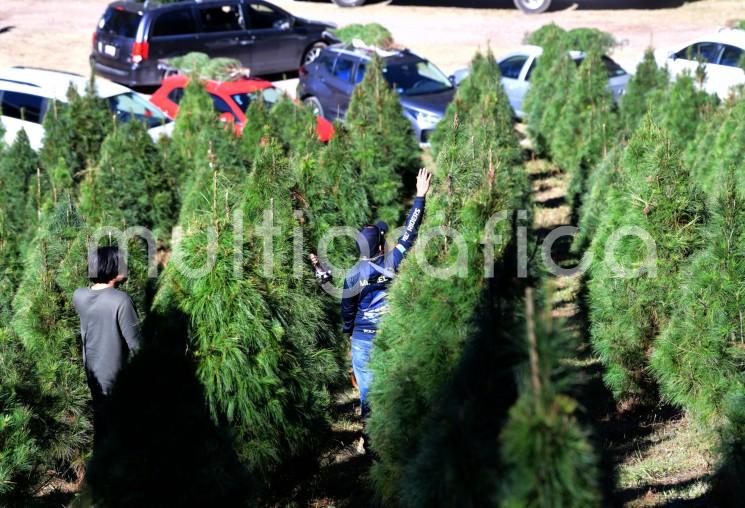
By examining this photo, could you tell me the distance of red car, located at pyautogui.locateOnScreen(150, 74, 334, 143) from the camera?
13688mm

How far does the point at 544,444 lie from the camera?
2.59m

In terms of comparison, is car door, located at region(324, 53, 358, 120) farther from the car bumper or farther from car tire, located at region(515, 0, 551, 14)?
car tire, located at region(515, 0, 551, 14)

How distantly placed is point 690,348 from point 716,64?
12758mm

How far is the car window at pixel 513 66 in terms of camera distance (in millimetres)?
18031

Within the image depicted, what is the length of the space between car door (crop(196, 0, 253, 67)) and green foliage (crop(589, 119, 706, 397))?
1361 centimetres

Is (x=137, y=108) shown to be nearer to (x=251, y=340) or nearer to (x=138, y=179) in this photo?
(x=138, y=179)

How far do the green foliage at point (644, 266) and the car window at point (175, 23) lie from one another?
13.3 metres

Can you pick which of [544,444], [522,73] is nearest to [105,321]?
[544,444]

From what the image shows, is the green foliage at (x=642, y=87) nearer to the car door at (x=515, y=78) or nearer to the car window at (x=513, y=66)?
the car door at (x=515, y=78)

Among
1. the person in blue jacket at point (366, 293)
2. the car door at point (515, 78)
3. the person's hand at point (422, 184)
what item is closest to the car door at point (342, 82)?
the car door at point (515, 78)

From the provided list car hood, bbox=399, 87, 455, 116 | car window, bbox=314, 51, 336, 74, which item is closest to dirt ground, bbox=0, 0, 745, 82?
car window, bbox=314, 51, 336, 74

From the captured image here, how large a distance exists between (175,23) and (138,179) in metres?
9.46

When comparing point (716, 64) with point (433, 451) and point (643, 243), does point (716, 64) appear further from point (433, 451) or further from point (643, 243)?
point (433, 451)

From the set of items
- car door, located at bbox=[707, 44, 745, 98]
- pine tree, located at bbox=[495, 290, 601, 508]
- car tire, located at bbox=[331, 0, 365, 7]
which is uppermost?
pine tree, located at bbox=[495, 290, 601, 508]
